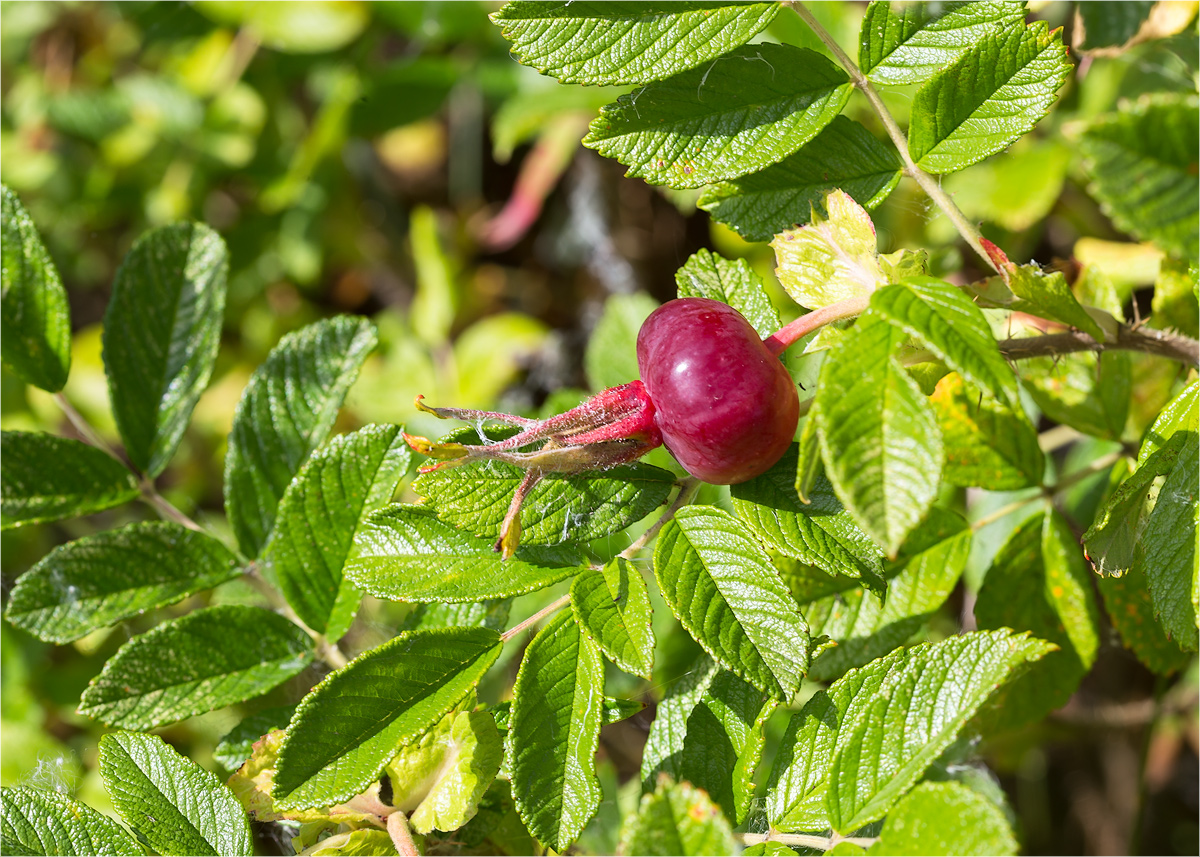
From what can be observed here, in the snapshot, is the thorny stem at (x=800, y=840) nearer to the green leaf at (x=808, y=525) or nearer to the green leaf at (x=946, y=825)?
the green leaf at (x=946, y=825)

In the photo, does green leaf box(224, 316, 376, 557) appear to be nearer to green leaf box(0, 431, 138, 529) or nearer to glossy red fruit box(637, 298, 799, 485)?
green leaf box(0, 431, 138, 529)

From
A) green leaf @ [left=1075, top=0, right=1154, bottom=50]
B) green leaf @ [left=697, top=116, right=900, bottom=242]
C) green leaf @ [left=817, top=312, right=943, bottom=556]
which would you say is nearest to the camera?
green leaf @ [left=817, top=312, right=943, bottom=556]

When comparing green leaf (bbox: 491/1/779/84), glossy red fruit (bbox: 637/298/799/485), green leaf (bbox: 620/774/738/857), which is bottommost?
green leaf (bbox: 620/774/738/857)

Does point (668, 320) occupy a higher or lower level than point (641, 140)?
lower

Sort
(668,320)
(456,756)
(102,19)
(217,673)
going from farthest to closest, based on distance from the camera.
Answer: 1. (102,19)
2. (217,673)
3. (456,756)
4. (668,320)

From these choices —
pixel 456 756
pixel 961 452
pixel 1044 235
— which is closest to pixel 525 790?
pixel 456 756

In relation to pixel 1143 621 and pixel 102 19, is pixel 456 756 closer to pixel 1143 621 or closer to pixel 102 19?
pixel 1143 621

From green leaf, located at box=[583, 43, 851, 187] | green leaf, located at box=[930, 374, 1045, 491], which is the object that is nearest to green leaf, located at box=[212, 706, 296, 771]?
green leaf, located at box=[583, 43, 851, 187]
